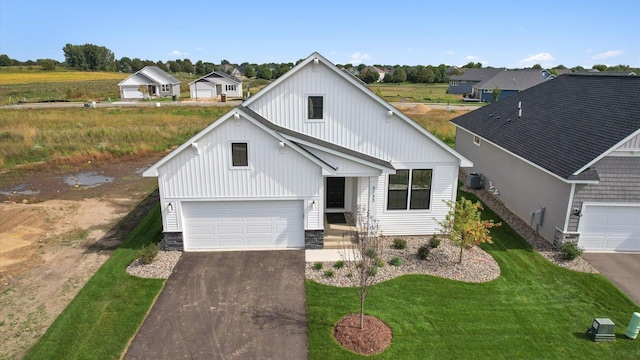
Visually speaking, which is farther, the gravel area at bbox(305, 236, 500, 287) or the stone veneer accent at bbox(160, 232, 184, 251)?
the stone veneer accent at bbox(160, 232, 184, 251)

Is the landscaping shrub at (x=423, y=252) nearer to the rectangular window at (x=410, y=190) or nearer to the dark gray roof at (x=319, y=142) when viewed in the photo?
the rectangular window at (x=410, y=190)

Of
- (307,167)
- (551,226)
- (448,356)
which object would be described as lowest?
(448,356)

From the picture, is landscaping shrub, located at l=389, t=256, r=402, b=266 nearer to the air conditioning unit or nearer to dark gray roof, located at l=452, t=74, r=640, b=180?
dark gray roof, located at l=452, t=74, r=640, b=180

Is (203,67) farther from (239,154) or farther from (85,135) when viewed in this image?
(239,154)

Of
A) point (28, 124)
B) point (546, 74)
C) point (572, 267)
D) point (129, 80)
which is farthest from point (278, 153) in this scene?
point (546, 74)

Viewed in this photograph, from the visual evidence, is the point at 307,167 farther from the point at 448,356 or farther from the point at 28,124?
the point at 28,124

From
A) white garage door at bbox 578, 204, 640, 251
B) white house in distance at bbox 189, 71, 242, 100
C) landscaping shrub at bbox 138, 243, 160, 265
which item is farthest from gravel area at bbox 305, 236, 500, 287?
white house in distance at bbox 189, 71, 242, 100
